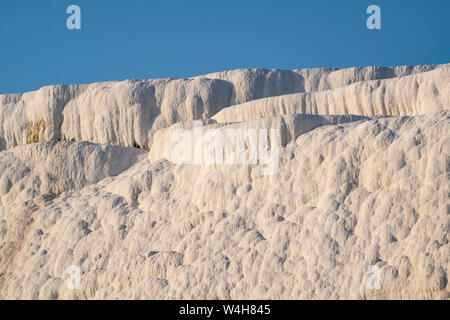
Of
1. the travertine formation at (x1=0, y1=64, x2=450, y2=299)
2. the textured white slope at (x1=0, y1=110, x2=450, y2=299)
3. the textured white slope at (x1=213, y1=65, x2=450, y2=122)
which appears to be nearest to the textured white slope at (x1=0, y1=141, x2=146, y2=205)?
the travertine formation at (x1=0, y1=64, x2=450, y2=299)

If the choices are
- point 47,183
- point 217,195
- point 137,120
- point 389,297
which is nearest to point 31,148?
point 47,183

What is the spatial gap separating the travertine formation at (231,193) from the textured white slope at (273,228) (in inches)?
0.8

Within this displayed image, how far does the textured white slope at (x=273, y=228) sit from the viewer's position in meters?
10.5

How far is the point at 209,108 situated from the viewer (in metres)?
16.0

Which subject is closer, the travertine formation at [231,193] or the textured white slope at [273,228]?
the textured white slope at [273,228]

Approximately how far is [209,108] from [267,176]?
3939 mm

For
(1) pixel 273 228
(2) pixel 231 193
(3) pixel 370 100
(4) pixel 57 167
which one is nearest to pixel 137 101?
(4) pixel 57 167

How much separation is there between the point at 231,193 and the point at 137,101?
175 inches

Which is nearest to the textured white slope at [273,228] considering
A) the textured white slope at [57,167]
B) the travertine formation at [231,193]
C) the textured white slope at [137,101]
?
the travertine formation at [231,193]

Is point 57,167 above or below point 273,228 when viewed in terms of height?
above

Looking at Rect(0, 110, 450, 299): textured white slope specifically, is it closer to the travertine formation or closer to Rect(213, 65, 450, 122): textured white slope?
the travertine formation

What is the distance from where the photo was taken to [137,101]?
1622 cm

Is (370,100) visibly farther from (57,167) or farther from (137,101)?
(57,167)

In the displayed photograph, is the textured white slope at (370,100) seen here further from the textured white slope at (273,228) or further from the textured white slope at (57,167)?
the textured white slope at (57,167)
